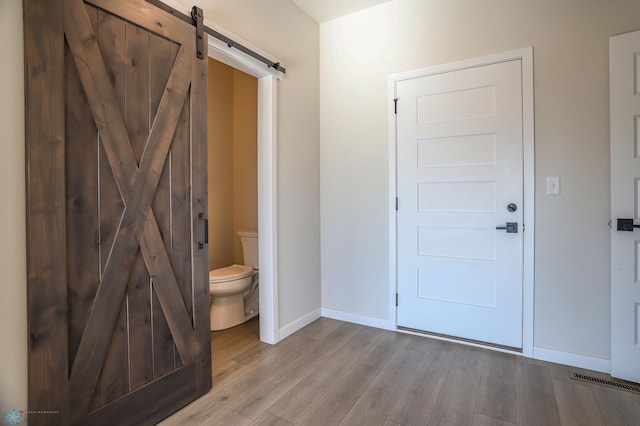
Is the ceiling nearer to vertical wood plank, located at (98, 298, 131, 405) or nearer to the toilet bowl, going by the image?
the toilet bowl

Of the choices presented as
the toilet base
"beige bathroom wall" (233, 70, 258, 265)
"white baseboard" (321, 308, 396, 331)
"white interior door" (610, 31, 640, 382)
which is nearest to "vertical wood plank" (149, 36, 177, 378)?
the toilet base

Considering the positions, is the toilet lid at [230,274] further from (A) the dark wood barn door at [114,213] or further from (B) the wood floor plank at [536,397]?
(B) the wood floor plank at [536,397]

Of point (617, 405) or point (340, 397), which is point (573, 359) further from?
point (340, 397)

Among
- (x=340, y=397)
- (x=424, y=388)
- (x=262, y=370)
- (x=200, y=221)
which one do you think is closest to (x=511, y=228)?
(x=424, y=388)

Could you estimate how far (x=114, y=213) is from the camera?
1.51 meters

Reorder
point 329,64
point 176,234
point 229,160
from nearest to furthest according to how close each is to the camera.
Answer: point 176,234 → point 329,64 → point 229,160

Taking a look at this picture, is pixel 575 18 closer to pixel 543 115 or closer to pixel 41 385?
pixel 543 115

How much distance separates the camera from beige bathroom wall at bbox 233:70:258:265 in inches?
141

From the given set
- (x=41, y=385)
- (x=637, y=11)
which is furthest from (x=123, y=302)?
(x=637, y=11)

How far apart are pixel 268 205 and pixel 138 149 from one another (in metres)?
1.12

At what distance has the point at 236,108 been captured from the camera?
367 centimetres

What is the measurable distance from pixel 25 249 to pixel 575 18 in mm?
3308

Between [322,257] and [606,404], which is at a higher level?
[322,257]

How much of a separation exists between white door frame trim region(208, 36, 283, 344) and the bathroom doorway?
992 mm
